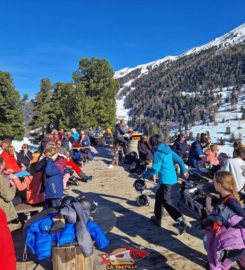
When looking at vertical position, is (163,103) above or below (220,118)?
above

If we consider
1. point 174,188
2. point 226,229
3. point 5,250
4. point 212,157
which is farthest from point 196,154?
point 5,250

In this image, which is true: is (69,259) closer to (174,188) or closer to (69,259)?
(69,259)

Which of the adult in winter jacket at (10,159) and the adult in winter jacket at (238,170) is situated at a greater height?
A: the adult in winter jacket at (10,159)

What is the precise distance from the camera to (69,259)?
3725mm

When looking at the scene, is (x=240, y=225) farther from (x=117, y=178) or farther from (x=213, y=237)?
(x=117, y=178)

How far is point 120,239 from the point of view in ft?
17.7

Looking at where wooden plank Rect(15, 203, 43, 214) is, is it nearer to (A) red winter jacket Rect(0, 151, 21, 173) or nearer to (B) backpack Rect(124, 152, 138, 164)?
(A) red winter jacket Rect(0, 151, 21, 173)

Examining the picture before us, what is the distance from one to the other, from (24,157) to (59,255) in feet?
21.9

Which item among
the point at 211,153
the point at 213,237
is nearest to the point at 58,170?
the point at 213,237

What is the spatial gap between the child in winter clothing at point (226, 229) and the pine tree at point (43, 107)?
34335 mm

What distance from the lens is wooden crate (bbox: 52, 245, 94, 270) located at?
369 centimetres

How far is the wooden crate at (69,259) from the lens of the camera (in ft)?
12.1

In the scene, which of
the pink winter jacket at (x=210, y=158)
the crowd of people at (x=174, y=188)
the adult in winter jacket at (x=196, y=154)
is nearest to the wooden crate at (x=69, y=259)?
the crowd of people at (x=174, y=188)

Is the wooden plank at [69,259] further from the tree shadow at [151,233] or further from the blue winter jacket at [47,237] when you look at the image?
the tree shadow at [151,233]
